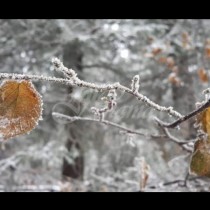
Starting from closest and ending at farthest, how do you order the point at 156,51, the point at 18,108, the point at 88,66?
the point at 18,108 → the point at 156,51 → the point at 88,66

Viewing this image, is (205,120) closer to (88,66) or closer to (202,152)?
(202,152)

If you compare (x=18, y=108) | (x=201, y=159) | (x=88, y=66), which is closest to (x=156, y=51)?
(x=88, y=66)

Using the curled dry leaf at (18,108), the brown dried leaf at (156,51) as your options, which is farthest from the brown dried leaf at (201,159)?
the brown dried leaf at (156,51)

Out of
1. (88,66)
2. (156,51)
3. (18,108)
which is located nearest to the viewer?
(18,108)

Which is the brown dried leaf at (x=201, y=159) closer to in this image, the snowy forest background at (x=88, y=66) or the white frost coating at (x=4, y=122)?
the white frost coating at (x=4, y=122)

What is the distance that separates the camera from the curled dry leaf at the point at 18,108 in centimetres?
46

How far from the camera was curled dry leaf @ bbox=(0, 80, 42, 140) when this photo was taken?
0.46m

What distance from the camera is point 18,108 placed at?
1.55 feet

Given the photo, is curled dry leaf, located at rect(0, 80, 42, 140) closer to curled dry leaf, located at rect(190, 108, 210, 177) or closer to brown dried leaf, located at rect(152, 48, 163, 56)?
curled dry leaf, located at rect(190, 108, 210, 177)

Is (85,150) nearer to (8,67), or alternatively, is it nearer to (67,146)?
(67,146)

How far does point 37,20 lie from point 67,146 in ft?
6.70

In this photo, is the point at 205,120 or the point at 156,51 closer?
the point at 205,120

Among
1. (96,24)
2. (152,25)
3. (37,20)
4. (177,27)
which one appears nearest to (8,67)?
(37,20)
